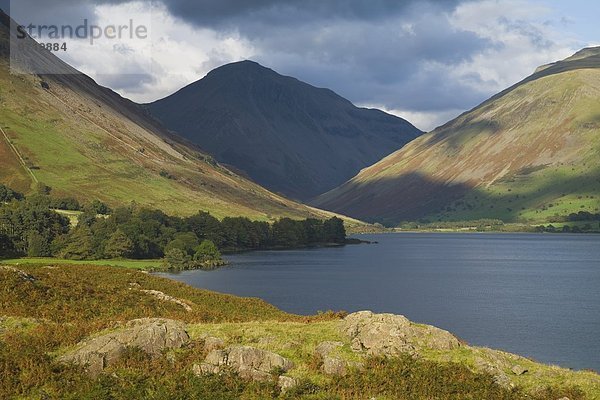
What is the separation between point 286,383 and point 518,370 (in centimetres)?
1061

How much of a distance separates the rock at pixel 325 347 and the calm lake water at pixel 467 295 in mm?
50573

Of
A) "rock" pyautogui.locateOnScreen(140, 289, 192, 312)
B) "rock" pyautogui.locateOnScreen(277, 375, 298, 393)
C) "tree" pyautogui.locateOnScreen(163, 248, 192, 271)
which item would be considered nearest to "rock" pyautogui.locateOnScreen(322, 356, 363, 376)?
"rock" pyautogui.locateOnScreen(277, 375, 298, 393)

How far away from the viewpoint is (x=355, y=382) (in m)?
24.9

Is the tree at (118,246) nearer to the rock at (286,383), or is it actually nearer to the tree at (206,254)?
the tree at (206,254)

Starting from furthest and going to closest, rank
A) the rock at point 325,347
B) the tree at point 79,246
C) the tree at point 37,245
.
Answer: the tree at point 79,246 → the tree at point 37,245 → the rock at point 325,347

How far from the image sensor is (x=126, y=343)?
2597 centimetres

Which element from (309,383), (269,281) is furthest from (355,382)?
(269,281)

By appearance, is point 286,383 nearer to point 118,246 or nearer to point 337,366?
point 337,366

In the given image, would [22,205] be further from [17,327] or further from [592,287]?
[17,327]

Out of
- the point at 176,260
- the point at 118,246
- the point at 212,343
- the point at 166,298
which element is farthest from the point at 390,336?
the point at 118,246

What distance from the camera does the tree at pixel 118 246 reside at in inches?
6644

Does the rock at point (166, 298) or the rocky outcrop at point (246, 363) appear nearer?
the rocky outcrop at point (246, 363)

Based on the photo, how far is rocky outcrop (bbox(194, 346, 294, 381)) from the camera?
2489 cm

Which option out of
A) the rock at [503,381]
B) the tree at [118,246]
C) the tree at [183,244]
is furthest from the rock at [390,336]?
the tree at [183,244]
